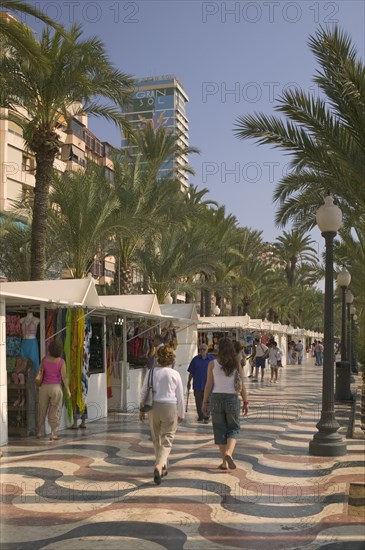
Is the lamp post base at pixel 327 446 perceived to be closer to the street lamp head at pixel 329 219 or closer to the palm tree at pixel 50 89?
the street lamp head at pixel 329 219

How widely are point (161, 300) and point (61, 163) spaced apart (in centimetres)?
2800

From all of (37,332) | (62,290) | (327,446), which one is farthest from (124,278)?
(327,446)

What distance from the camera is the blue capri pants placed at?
804 centimetres

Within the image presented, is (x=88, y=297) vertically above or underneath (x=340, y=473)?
above

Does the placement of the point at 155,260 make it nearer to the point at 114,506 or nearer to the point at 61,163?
the point at 114,506

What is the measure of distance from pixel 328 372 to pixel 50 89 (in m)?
9.40

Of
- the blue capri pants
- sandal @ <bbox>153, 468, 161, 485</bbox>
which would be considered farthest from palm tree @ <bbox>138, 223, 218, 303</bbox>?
sandal @ <bbox>153, 468, 161, 485</bbox>

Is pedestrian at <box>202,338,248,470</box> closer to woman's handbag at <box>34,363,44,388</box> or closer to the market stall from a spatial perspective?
the market stall

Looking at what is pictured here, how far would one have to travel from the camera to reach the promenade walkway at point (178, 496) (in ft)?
17.7

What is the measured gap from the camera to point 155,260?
90.6 ft

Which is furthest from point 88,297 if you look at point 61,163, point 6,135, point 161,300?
point 61,163

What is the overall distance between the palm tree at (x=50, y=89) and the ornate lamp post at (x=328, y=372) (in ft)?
25.1

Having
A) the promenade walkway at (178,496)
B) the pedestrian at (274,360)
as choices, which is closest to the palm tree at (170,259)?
the pedestrian at (274,360)

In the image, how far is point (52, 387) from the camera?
1060 cm
